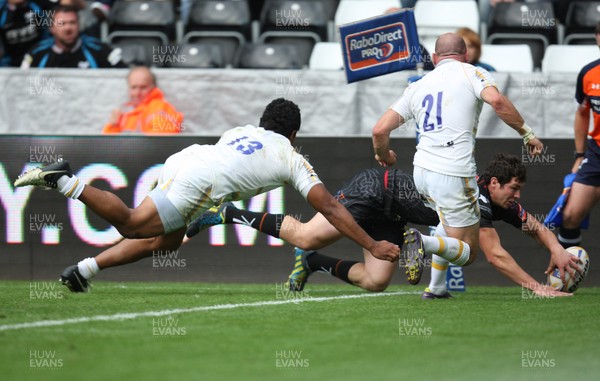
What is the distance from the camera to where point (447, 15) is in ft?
42.8

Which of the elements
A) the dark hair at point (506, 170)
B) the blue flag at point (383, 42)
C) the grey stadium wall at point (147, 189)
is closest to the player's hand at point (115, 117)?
the grey stadium wall at point (147, 189)

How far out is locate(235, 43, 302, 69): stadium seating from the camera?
1258 cm

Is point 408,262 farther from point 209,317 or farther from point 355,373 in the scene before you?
point 355,373

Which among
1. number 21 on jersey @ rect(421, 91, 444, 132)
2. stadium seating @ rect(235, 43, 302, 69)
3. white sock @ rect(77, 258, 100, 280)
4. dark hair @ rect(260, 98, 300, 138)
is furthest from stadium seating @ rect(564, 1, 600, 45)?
white sock @ rect(77, 258, 100, 280)

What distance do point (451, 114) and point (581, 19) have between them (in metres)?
6.52

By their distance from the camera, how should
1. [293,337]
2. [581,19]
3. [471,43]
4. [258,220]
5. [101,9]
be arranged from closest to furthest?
[293,337]
[258,220]
[471,43]
[581,19]
[101,9]

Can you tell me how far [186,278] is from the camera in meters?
10.0

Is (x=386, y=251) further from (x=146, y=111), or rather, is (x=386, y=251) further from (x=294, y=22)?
(x=294, y=22)

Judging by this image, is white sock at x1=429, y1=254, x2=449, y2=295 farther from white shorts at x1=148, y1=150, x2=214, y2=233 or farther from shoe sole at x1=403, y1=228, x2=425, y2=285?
white shorts at x1=148, y1=150, x2=214, y2=233

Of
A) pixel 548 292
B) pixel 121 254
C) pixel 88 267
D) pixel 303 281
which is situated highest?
pixel 121 254

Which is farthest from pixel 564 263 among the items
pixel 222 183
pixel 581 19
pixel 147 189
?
pixel 581 19

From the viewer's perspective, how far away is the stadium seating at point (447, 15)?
1296cm

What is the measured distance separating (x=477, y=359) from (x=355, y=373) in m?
0.77

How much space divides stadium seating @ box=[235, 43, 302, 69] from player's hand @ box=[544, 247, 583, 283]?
16.9 ft
